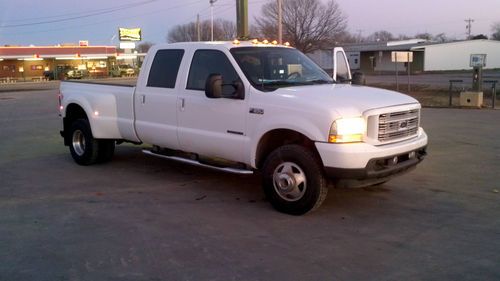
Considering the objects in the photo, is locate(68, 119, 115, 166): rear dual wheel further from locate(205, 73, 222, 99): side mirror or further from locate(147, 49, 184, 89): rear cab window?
locate(205, 73, 222, 99): side mirror

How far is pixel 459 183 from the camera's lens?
7.57 m

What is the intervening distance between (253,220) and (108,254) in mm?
1710

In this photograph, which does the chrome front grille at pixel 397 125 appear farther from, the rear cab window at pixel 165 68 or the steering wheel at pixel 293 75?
the rear cab window at pixel 165 68

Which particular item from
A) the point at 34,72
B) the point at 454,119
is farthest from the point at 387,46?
the point at 454,119

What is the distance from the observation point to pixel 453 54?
234 feet

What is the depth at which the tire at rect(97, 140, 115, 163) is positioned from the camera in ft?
30.0

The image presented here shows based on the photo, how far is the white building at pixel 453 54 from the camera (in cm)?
6938

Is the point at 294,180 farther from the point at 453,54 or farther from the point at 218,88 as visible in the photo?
the point at 453,54

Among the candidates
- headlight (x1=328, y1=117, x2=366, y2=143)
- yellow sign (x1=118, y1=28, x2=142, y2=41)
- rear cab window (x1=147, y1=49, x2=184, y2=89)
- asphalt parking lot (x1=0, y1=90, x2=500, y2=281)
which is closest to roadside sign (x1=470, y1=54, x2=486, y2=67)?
asphalt parking lot (x1=0, y1=90, x2=500, y2=281)

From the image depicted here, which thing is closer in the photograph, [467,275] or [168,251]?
[467,275]

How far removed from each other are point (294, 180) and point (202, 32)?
9080 cm

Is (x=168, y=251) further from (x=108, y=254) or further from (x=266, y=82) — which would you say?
(x=266, y=82)

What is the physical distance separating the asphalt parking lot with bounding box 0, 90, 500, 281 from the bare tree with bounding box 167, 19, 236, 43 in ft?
260

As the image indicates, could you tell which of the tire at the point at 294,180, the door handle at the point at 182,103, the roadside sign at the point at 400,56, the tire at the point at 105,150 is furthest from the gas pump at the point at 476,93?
the tire at the point at 294,180
